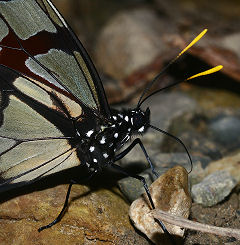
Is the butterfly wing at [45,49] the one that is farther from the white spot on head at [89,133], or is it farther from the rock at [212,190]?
the rock at [212,190]

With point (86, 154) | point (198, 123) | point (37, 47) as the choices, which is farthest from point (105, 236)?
point (198, 123)

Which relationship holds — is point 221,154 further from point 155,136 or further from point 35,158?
point 35,158

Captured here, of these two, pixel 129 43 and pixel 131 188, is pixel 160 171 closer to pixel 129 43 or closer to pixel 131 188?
pixel 131 188

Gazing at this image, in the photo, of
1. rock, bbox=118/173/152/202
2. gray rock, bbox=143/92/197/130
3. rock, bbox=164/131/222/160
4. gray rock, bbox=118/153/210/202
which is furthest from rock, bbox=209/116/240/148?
rock, bbox=118/173/152/202

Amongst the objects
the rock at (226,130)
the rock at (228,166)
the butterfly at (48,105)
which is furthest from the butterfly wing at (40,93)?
the rock at (226,130)

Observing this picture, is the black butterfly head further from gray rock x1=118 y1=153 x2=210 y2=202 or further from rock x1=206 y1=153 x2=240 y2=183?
rock x1=206 y1=153 x2=240 y2=183
